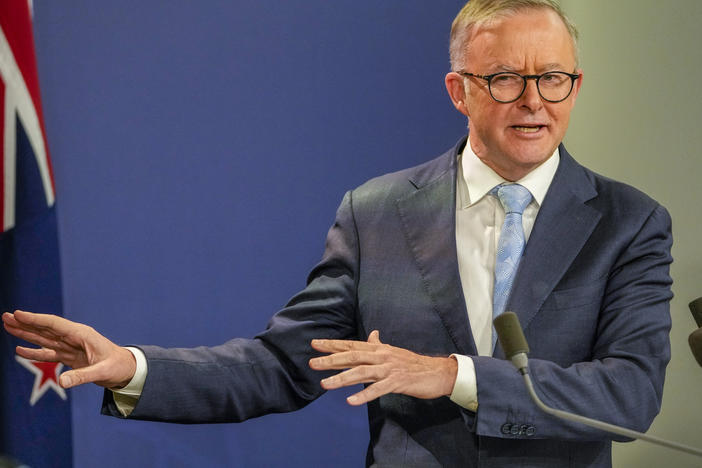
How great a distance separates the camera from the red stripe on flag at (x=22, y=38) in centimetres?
229

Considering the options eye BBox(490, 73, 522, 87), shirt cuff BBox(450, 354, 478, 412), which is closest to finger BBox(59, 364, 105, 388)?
shirt cuff BBox(450, 354, 478, 412)

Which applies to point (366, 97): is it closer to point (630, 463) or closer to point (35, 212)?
point (35, 212)

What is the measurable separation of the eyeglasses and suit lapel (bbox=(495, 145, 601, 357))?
16 cm

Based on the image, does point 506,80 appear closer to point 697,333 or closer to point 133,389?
point 697,333

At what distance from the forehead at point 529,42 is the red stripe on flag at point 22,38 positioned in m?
1.13

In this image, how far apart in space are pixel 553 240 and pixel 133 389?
87 cm

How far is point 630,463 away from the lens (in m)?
2.86

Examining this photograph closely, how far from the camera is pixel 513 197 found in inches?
77.2

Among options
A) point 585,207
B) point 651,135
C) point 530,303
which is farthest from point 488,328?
point 651,135

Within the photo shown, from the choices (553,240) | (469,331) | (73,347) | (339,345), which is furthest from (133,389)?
(553,240)

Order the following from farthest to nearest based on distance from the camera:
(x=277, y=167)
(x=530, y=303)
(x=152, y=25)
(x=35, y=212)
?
(x=277, y=167) → (x=152, y=25) → (x=35, y=212) → (x=530, y=303)

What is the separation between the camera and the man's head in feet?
6.31

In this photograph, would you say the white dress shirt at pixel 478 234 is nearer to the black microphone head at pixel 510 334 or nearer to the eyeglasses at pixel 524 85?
the eyeglasses at pixel 524 85

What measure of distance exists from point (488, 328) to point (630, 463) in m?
1.23
